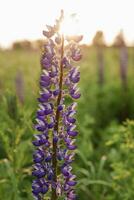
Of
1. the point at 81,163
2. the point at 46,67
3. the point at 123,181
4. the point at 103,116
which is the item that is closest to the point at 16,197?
the point at 123,181

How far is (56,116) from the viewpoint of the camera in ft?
9.93

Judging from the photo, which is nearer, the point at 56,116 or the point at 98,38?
the point at 56,116

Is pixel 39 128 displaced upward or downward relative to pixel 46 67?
downward

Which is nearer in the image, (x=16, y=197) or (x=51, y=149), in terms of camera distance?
(x=51, y=149)

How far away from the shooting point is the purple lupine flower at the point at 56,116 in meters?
2.96

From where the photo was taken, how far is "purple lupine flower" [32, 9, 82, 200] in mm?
2957

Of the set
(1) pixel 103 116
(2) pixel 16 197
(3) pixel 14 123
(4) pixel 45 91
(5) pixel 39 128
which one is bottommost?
(1) pixel 103 116

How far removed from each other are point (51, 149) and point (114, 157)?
2765mm

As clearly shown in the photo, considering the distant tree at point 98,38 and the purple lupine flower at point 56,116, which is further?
the distant tree at point 98,38

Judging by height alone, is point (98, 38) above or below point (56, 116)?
below

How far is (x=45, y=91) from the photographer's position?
2.99 m

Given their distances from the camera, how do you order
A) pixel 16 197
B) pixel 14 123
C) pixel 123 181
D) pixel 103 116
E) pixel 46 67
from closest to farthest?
pixel 46 67
pixel 16 197
pixel 14 123
pixel 123 181
pixel 103 116

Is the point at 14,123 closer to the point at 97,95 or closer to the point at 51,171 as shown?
the point at 51,171

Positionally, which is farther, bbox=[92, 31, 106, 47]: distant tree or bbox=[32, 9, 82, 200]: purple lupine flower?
bbox=[92, 31, 106, 47]: distant tree
